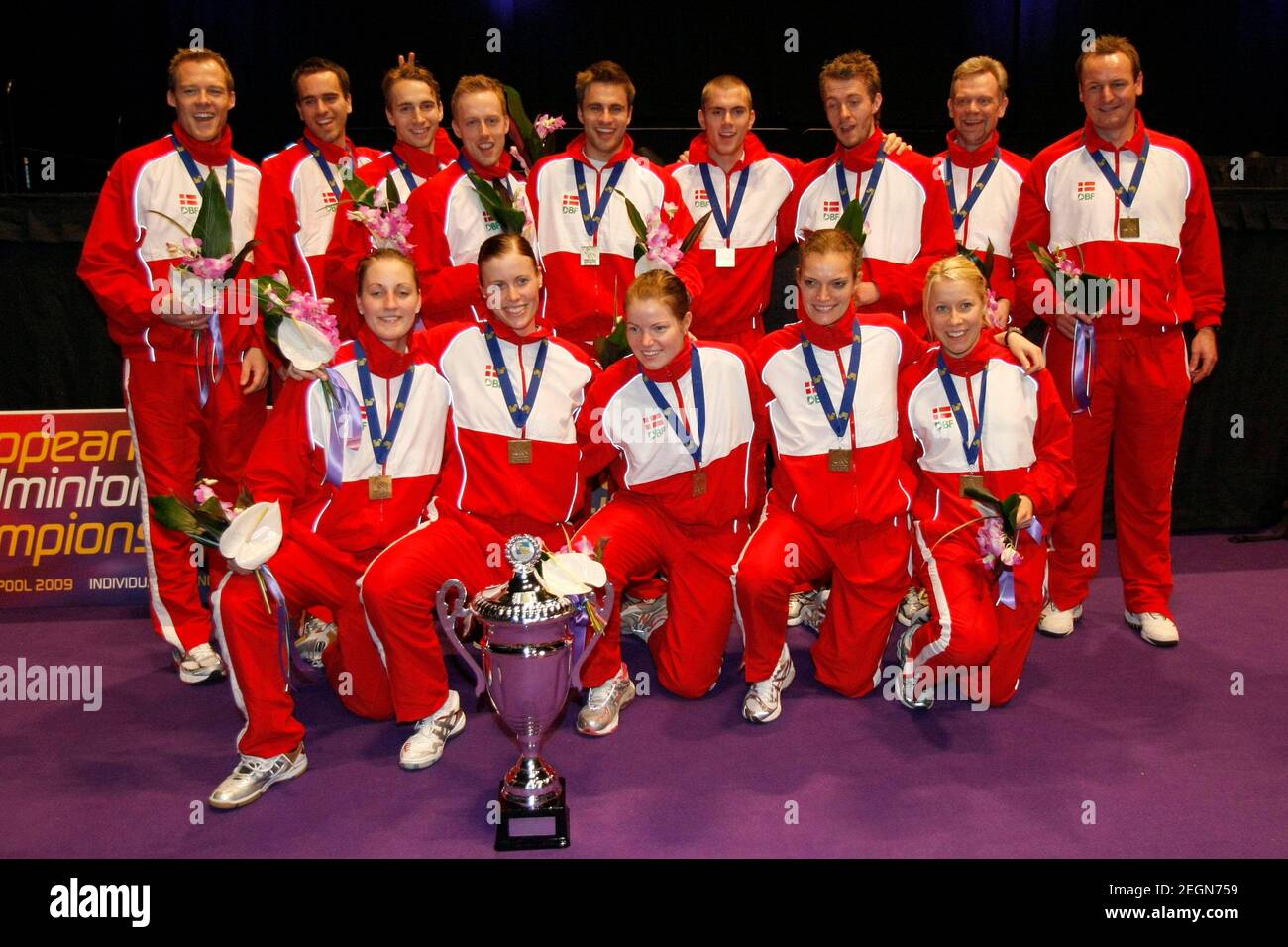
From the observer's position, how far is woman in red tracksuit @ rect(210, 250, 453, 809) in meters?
3.76

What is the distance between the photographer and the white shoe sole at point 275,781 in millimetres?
3383

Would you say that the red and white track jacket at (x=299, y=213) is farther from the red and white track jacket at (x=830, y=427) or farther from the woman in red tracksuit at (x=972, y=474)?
the woman in red tracksuit at (x=972, y=474)

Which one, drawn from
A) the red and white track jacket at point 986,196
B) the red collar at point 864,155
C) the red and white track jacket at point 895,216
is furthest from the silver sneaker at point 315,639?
the red and white track jacket at point 986,196

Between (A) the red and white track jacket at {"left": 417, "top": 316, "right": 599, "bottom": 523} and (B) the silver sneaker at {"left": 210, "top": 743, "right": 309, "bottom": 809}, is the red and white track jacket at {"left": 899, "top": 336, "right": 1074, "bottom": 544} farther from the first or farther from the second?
(B) the silver sneaker at {"left": 210, "top": 743, "right": 309, "bottom": 809}

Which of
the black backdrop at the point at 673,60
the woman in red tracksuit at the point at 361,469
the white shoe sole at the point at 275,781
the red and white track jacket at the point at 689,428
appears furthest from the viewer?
the black backdrop at the point at 673,60

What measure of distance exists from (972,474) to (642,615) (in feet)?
4.79

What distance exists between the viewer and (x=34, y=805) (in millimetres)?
3434

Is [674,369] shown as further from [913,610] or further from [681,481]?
[913,610]

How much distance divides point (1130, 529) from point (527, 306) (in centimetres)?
267

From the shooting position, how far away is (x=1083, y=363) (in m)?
4.60

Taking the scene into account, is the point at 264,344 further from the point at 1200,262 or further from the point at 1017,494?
the point at 1200,262

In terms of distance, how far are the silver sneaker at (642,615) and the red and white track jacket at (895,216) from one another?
4.82 ft

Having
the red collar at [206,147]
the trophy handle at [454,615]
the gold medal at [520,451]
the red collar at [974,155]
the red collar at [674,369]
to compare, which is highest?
the red collar at [206,147]

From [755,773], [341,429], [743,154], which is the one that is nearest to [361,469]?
[341,429]
